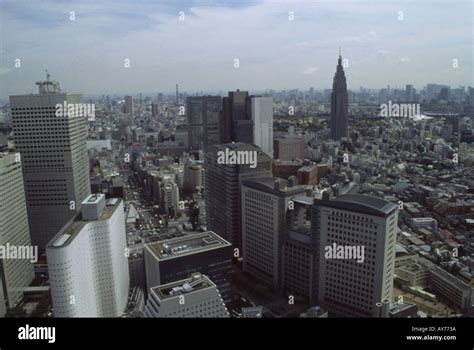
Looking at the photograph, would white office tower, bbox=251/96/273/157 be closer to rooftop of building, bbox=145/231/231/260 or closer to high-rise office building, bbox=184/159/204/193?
high-rise office building, bbox=184/159/204/193

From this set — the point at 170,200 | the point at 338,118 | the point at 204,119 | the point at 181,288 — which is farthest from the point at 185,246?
the point at 204,119

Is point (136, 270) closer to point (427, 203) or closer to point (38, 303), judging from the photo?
point (38, 303)

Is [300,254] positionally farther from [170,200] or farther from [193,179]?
[193,179]

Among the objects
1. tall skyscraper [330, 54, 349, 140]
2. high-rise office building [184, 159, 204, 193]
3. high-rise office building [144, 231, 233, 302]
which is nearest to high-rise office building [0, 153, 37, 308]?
high-rise office building [144, 231, 233, 302]

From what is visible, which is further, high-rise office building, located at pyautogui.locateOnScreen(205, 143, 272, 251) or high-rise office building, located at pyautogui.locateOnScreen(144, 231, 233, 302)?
high-rise office building, located at pyautogui.locateOnScreen(205, 143, 272, 251)

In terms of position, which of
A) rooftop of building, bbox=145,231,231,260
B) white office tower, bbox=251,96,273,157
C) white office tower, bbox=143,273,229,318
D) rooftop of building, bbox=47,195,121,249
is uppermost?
white office tower, bbox=251,96,273,157
